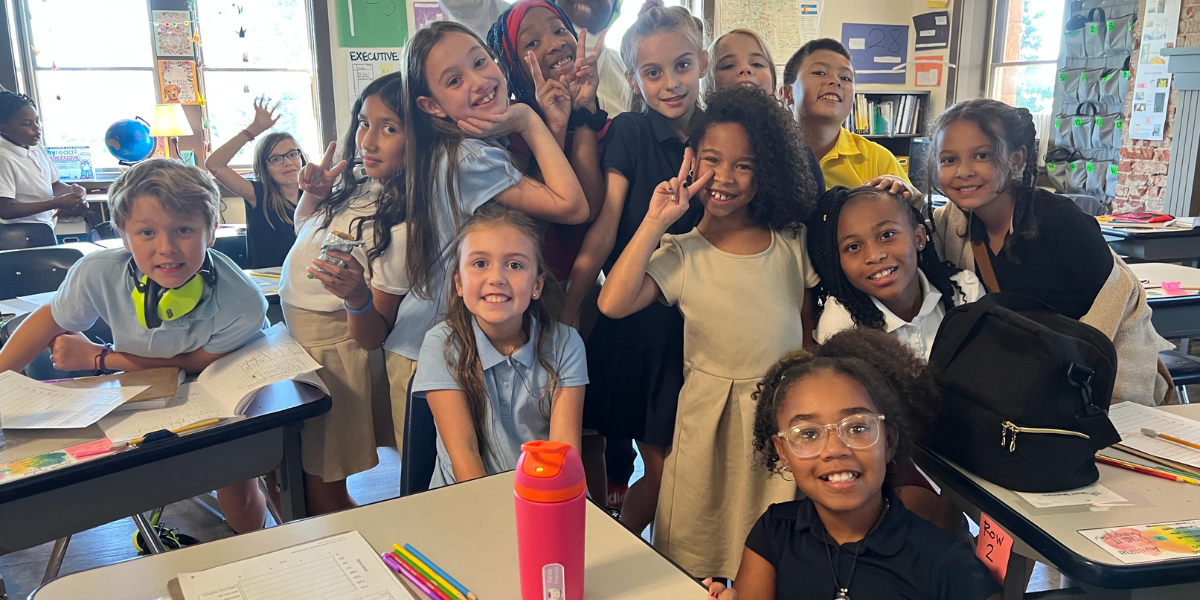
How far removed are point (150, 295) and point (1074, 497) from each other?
6.08 ft

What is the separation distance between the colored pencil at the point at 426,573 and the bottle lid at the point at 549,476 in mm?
197

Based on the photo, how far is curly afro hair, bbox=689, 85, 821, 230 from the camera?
5.41 ft

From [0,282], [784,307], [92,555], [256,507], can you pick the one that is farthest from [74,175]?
[784,307]

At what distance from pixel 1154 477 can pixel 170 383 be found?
187 centimetres

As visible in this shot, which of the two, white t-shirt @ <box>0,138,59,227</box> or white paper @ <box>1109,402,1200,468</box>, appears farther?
white t-shirt @ <box>0,138,59,227</box>

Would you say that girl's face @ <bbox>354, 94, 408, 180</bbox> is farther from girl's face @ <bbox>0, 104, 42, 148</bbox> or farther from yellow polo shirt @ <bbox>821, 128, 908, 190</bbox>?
girl's face @ <bbox>0, 104, 42, 148</bbox>

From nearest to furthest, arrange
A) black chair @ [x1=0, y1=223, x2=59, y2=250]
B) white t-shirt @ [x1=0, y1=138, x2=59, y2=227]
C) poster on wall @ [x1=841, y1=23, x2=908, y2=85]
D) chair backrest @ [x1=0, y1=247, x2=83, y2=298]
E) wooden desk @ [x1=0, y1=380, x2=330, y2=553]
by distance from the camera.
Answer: wooden desk @ [x1=0, y1=380, x2=330, y2=553] → chair backrest @ [x1=0, y1=247, x2=83, y2=298] → black chair @ [x1=0, y1=223, x2=59, y2=250] → white t-shirt @ [x1=0, y1=138, x2=59, y2=227] → poster on wall @ [x1=841, y1=23, x2=908, y2=85]

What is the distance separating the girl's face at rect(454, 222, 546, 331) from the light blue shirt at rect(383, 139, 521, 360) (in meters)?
0.10

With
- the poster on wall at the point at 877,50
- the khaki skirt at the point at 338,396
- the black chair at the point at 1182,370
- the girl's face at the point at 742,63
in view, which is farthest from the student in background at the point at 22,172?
the poster on wall at the point at 877,50

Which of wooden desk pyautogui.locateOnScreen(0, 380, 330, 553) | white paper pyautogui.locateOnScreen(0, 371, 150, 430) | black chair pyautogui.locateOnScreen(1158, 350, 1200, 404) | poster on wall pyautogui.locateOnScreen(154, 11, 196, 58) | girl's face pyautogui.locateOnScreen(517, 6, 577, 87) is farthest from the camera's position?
poster on wall pyautogui.locateOnScreen(154, 11, 196, 58)

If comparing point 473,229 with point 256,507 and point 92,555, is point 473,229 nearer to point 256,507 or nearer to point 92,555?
point 256,507

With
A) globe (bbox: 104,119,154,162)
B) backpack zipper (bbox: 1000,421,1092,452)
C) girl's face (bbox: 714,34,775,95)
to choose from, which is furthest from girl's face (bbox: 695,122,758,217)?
globe (bbox: 104,119,154,162)

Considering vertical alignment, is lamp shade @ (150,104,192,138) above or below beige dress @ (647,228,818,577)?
above

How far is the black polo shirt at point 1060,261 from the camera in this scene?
5.55 ft
